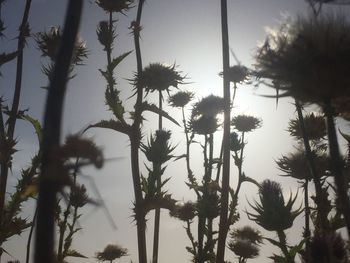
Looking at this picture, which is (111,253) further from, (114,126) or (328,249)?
(328,249)

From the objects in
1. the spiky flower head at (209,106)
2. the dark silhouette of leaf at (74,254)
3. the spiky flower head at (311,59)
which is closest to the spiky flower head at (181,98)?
the spiky flower head at (209,106)

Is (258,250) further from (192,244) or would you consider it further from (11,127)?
(11,127)

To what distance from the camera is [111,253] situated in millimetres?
13164

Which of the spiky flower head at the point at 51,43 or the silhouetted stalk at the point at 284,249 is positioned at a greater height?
the spiky flower head at the point at 51,43

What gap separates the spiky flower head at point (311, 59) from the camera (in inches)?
133

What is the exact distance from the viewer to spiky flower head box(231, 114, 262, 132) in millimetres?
9812

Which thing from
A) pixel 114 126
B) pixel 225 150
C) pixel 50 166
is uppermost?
pixel 114 126

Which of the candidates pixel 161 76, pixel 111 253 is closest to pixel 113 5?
pixel 161 76

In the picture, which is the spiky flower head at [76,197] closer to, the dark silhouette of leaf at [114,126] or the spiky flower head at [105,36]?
the dark silhouette of leaf at [114,126]

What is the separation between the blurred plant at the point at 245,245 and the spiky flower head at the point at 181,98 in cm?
414

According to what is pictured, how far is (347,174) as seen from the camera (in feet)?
17.7

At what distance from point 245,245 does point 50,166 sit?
24.7 ft

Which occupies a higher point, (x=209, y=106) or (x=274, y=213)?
(x=209, y=106)

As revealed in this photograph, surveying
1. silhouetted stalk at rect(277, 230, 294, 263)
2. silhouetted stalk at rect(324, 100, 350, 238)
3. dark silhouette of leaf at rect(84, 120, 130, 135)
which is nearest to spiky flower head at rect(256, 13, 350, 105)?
silhouetted stalk at rect(324, 100, 350, 238)
